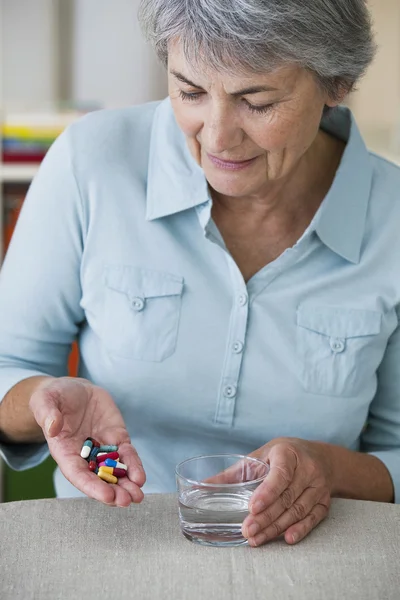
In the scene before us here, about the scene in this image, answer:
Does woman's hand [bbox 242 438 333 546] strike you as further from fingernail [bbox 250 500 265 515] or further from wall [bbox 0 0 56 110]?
wall [bbox 0 0 56 110]

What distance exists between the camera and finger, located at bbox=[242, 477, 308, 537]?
1.12 metres

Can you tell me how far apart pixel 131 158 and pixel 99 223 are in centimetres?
13

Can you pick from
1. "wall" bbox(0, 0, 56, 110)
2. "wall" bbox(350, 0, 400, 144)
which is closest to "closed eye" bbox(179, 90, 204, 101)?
"wall" bbox(0, 0, 56, 110)

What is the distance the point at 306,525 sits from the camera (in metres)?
1.17

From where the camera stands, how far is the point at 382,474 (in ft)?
4.85

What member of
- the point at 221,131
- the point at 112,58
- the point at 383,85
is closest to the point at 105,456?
the point at 221,131

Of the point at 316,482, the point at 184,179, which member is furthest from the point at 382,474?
the point at 184,179

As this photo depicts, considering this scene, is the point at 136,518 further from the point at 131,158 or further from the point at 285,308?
the point at 131,158

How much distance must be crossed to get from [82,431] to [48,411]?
92 millimetres

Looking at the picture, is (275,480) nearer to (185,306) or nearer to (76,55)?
(185,306)

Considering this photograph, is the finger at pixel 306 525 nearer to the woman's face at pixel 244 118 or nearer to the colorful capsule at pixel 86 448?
the colorful capsule at pixel 86 448

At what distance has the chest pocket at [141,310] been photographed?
1.49m

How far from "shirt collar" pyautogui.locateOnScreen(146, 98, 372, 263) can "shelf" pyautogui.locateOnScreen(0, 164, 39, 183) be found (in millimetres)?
1375

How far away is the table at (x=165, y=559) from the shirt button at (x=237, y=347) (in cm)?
33
